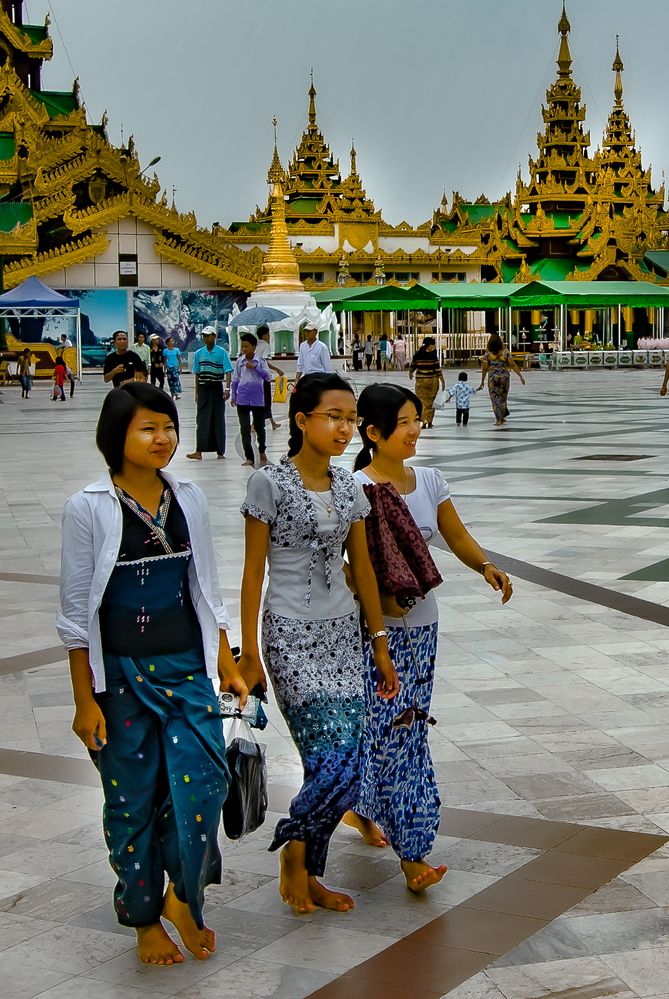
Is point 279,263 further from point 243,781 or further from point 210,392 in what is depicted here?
point 243,781

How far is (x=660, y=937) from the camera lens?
393 centimetres

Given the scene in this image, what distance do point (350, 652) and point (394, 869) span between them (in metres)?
0.74

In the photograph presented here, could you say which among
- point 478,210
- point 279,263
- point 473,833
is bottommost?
point 473,833

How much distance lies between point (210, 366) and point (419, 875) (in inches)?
496

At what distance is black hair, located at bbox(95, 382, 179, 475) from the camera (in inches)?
152

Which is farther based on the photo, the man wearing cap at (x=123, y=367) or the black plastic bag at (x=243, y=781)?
the man wearing cap at (x=123, y=367)

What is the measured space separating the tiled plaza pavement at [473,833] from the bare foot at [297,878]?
41 millimetres

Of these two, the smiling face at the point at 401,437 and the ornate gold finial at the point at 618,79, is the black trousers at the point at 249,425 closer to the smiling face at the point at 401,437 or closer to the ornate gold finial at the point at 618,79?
the smiling face at the point at 401,437

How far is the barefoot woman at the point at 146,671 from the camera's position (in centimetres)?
376

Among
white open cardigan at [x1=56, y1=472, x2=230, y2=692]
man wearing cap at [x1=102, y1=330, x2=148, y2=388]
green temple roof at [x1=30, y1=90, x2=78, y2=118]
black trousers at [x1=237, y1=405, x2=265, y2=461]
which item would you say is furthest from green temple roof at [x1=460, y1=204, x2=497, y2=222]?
white open cardigan at [x1=56, y1=472, x2=230, y2=692]

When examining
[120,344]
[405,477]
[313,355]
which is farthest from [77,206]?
[405,477]

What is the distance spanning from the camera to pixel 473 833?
188 inches

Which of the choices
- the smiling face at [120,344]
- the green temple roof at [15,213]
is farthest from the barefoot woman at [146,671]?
the green temple roof at [15,213]

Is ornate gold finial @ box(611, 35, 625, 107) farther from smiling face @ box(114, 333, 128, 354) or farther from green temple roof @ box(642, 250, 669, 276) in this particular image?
smiling face @ box(114, 333, 128, 354)
